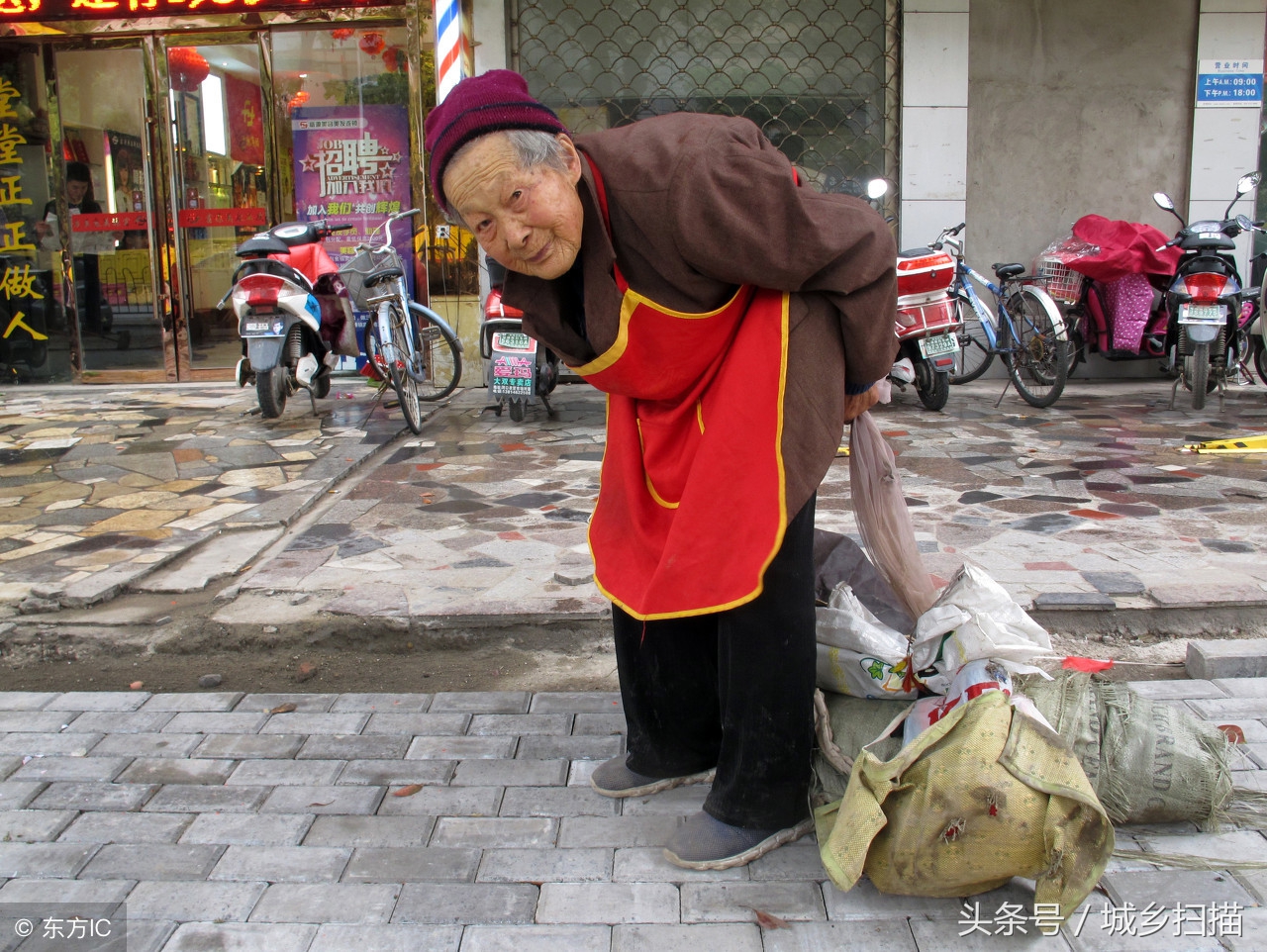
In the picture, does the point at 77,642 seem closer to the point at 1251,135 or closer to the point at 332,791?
the point at 332,791

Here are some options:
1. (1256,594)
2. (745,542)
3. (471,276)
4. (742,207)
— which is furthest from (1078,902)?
(471,276)

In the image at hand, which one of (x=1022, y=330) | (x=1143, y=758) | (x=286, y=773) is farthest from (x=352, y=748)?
(x=1022, y=330)

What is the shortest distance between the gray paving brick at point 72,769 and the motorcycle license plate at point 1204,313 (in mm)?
6443

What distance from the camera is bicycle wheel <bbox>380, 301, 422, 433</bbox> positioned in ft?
21.3

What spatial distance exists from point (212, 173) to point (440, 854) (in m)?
8.07

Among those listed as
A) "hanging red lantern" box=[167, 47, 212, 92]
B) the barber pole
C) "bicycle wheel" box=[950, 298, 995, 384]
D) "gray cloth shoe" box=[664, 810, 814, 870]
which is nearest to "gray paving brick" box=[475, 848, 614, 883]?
"gray cloth shoe" box=[664, 810, 814, 870]

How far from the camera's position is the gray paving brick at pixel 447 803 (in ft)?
7.44

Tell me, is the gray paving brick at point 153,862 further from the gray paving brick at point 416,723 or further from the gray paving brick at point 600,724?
the gray paving brick at point 600,724

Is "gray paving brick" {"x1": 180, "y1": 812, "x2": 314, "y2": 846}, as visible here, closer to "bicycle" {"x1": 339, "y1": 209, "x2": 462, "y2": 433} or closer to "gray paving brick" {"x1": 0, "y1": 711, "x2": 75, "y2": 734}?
"gray paving brick" {"x1": 0, "y1": 711, "x2": 75, "y2": 734}

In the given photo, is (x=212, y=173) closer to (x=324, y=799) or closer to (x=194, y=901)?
(x=324, y=799)

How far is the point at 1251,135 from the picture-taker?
328 inches

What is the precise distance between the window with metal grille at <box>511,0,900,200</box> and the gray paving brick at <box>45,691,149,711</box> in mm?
6462

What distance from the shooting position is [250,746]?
102 inches

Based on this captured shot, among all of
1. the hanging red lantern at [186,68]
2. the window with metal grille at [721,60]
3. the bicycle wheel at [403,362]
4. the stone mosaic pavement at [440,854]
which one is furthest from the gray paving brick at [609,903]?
the hanging red lantern at [186,68]
